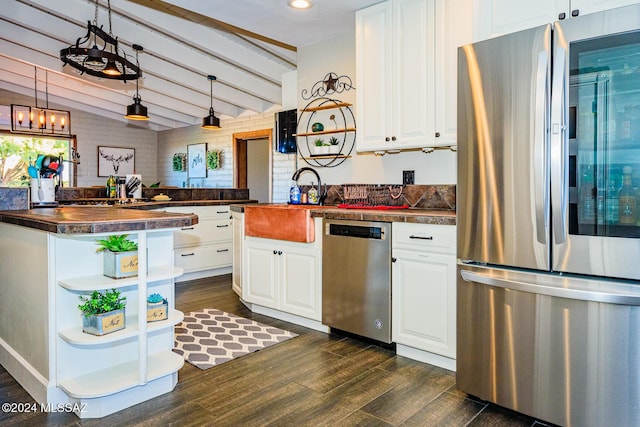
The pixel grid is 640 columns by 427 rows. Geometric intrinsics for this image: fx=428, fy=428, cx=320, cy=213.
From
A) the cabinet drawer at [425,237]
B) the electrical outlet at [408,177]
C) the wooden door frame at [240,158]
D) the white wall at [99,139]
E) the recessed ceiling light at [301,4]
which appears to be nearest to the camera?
the cabinet drawer at [425,237]

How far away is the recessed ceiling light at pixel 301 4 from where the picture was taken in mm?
3033

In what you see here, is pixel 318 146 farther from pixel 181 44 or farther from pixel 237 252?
pixel 181 44

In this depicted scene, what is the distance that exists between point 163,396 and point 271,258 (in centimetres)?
144

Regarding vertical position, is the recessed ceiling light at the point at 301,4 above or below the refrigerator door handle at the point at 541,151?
above

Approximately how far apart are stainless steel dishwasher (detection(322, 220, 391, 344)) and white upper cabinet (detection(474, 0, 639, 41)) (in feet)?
4.05

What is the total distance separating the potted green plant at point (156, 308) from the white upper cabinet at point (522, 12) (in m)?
2.15

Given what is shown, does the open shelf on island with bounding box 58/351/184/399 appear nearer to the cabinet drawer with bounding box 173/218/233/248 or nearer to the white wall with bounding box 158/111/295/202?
the cabinet drawer with bounding box 173/218/233/248

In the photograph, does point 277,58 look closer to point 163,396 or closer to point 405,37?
point 405,37

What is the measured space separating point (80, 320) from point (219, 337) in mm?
1081

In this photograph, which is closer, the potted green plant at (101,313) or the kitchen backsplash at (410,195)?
the potted green plant at (101,313)

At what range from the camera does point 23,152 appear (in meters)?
8.54

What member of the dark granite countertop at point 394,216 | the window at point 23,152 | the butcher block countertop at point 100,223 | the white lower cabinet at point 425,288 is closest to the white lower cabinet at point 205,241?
the dark granite countertop at point 394,216

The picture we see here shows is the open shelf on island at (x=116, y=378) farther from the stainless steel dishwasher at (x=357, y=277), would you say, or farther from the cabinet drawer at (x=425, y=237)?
the cabinet drawer at (x=425, y=237)

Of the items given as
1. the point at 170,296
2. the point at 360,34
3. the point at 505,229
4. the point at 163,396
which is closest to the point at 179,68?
the point at 360,34
